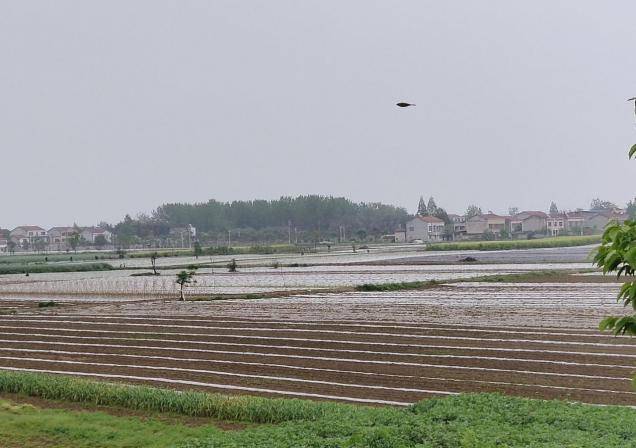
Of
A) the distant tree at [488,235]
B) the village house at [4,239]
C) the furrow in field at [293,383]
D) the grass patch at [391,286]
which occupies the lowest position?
the furrow in field at [293,383]

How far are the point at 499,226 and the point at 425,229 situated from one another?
13464 millimetres

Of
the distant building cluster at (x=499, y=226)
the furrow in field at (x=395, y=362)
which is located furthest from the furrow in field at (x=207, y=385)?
the distant building cluster at (x=499, y=226)

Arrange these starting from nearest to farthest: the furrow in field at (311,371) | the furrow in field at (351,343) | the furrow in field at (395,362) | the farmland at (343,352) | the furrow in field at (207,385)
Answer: the farmland at (343,352) < the furrow in field at (207,385) < the furrow in field at (311,371) < the furrow in field at (395,362) < the furrow in field at (351,343)

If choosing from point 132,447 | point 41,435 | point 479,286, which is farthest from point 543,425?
point 479,286

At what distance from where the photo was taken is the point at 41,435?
30.0 ft

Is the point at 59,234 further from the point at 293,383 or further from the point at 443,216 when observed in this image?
the point at 293,383

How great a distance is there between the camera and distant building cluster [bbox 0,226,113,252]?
450ft

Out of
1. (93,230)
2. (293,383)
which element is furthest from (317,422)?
(93,230)

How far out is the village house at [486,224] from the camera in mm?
119438

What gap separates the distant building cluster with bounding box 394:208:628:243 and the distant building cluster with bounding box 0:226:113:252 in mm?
55867

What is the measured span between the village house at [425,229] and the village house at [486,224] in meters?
5.31

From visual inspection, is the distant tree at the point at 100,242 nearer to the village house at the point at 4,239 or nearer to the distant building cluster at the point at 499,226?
the village house at the point at 4,239

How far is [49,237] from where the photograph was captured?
497ft

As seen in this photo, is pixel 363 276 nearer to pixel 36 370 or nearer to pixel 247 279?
pixel 247 279
